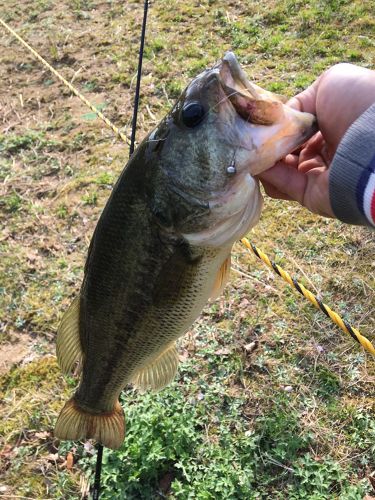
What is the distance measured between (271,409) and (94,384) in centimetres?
116

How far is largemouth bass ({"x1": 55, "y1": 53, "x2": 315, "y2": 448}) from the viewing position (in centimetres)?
167

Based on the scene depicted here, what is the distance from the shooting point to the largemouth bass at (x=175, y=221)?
167 centimetres

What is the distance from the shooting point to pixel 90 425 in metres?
2.36

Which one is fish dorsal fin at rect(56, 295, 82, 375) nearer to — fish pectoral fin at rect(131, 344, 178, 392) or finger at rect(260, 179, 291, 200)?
fish pectoral fin at rect(131, 344, 178, 392)

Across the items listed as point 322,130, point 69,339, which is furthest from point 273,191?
point 69,339

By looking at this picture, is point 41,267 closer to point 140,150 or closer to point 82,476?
point 82,476

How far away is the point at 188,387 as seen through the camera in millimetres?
3131

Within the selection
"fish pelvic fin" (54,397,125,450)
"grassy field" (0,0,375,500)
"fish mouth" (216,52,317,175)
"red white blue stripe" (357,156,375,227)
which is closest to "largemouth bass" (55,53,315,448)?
"fish mouth" (216,52,317,175)

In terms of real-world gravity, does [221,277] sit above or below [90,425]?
above

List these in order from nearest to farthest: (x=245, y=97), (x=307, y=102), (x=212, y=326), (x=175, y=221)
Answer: (x=245, y=97) < (x=175, y=221) < (x=307, y=102) < (x=212, y=326)

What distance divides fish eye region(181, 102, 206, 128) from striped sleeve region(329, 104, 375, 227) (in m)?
0.47

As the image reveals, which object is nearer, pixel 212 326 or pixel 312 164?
pixel 312 164

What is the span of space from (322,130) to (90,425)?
1.62m

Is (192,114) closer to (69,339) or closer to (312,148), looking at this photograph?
(312,148)
